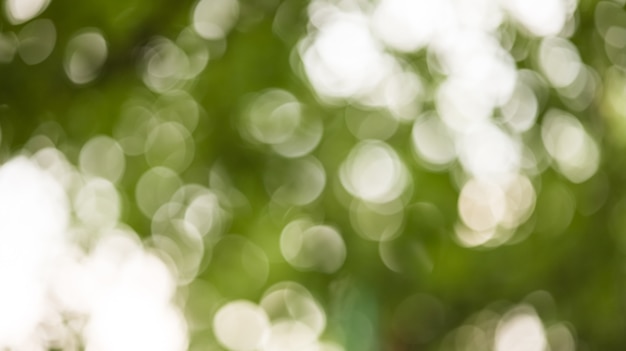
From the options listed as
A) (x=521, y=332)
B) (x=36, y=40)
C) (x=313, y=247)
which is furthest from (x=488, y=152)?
(x=36, y=40)

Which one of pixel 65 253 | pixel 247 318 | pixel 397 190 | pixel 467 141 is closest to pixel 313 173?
pixel 397 190

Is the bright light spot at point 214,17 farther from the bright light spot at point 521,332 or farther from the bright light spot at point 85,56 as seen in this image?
the bright light spot at point 521,332

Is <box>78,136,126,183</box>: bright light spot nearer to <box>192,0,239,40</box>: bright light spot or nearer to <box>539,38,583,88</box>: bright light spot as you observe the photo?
<box>192,0,239,40</box>: bright light spot

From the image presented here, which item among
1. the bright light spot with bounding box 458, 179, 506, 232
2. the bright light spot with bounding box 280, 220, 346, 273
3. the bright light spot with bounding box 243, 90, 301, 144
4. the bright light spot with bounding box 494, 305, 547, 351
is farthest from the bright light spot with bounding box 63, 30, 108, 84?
the bright light spot with bounding box 494, 305, 547, 351

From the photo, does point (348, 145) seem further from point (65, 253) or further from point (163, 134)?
point (65, 253)

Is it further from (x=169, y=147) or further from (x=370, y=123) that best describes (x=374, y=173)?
(x=169, y=147)

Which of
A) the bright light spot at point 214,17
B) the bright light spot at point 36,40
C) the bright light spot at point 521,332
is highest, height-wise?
the bright light spot at point 36,40

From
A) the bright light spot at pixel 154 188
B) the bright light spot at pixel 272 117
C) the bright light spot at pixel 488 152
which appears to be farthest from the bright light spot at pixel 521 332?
the bright light spot at pixel 154 188
